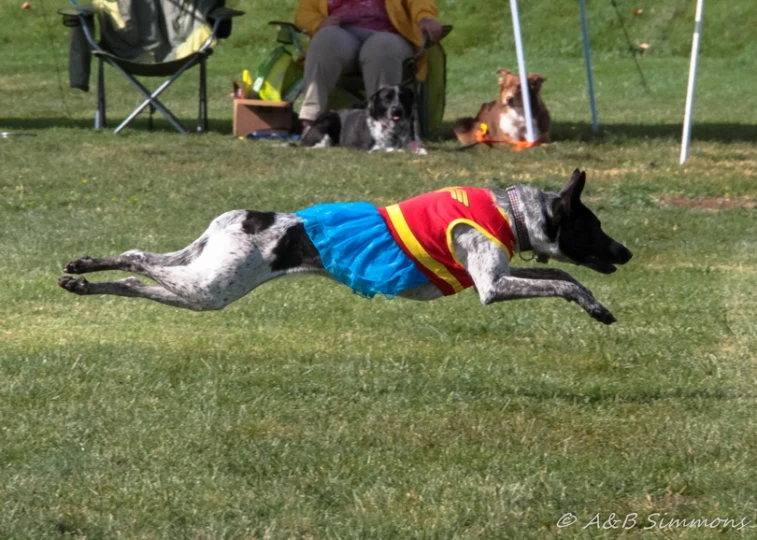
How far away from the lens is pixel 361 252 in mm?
4723

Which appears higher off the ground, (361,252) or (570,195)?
(570,195)

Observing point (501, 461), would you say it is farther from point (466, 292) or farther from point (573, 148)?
point (573, 148)

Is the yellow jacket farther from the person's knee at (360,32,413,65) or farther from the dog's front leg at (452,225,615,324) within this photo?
the dog's front leg at (452,225,615,324)

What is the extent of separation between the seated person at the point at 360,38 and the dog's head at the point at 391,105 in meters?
0.23

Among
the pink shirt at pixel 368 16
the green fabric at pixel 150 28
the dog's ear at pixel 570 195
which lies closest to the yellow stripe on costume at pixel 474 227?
the dog's ear at pixel 570 195

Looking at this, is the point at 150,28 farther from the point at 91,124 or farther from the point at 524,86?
the point at 524,86

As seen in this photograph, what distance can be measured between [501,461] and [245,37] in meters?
20.8

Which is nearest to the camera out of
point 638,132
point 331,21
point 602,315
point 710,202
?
point 602,315

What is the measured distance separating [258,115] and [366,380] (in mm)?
8132

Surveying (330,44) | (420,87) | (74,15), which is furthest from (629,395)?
(74,15)

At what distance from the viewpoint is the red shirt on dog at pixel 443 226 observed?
4.70m

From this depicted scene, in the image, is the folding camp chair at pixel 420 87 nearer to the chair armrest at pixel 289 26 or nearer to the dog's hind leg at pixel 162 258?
the chair armrest at pixel 289 26

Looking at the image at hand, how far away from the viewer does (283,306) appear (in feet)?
21.6

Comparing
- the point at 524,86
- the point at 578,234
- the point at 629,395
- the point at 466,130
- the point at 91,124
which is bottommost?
the point at 91,124
